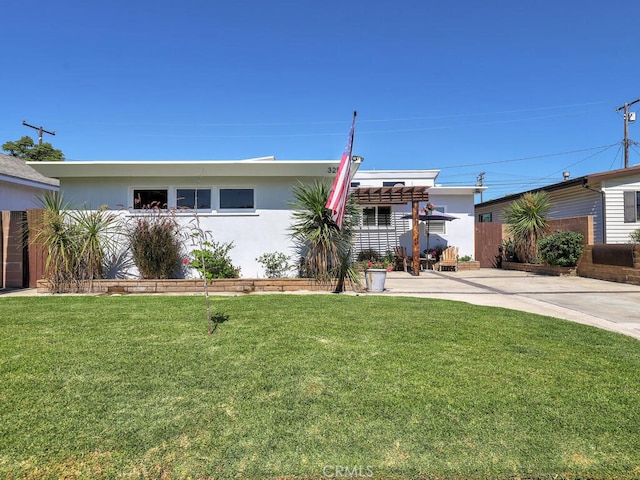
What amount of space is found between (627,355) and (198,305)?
6.12 m

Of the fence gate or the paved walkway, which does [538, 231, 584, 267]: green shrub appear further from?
the fence gate

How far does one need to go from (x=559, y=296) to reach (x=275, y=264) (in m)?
6.89

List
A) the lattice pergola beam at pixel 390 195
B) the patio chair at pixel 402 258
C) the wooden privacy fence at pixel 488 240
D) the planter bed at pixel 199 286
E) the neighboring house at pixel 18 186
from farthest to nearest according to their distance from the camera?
the wooden privacy fence at pixel 488 240, the patio chair at pixel 402 258, the lattice pergola beam at pixel 390 195, the neighboring house at pixel 18 186, the planter bed at pixel 199 286

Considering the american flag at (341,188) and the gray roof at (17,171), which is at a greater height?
the gray roof at (17,171)

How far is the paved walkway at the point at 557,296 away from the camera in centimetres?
603

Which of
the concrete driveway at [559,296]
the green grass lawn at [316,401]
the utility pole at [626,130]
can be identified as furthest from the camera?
the utility pole at [626,130]

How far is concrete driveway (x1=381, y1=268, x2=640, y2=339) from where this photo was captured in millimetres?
6027

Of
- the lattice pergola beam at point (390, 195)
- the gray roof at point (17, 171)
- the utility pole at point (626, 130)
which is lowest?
the lattice pergola beam at point (390, 195)

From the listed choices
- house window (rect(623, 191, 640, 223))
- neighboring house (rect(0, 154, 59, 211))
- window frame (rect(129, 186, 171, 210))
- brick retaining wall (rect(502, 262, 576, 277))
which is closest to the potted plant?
window frame (rect(129, 186, 171, 210))

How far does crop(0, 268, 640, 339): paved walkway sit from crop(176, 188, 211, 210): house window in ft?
13.0

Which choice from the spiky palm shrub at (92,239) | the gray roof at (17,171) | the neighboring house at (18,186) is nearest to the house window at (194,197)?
the spiky palm shrub at (92,239)

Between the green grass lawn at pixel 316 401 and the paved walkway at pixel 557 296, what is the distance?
130 centimetres

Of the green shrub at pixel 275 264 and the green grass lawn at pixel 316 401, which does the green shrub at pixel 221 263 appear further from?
the green grass lawn at pixel 316 401

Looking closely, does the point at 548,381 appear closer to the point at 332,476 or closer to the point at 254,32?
the point at 332,476
